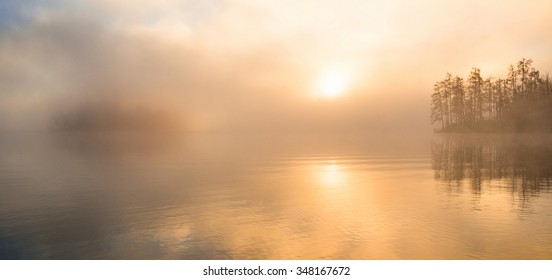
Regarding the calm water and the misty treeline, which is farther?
the misty treeline

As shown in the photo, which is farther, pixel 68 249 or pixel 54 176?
pixel 54 176

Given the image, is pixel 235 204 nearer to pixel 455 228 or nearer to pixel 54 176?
pixel 455 228

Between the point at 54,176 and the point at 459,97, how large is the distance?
149948mm

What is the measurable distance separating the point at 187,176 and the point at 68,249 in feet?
81.9

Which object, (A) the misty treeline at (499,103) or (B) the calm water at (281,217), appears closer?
(B) the calm water at (281,217)

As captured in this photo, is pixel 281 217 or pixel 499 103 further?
pixel 499 103

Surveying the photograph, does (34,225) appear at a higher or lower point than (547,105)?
lower

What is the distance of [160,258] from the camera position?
16.6 m
